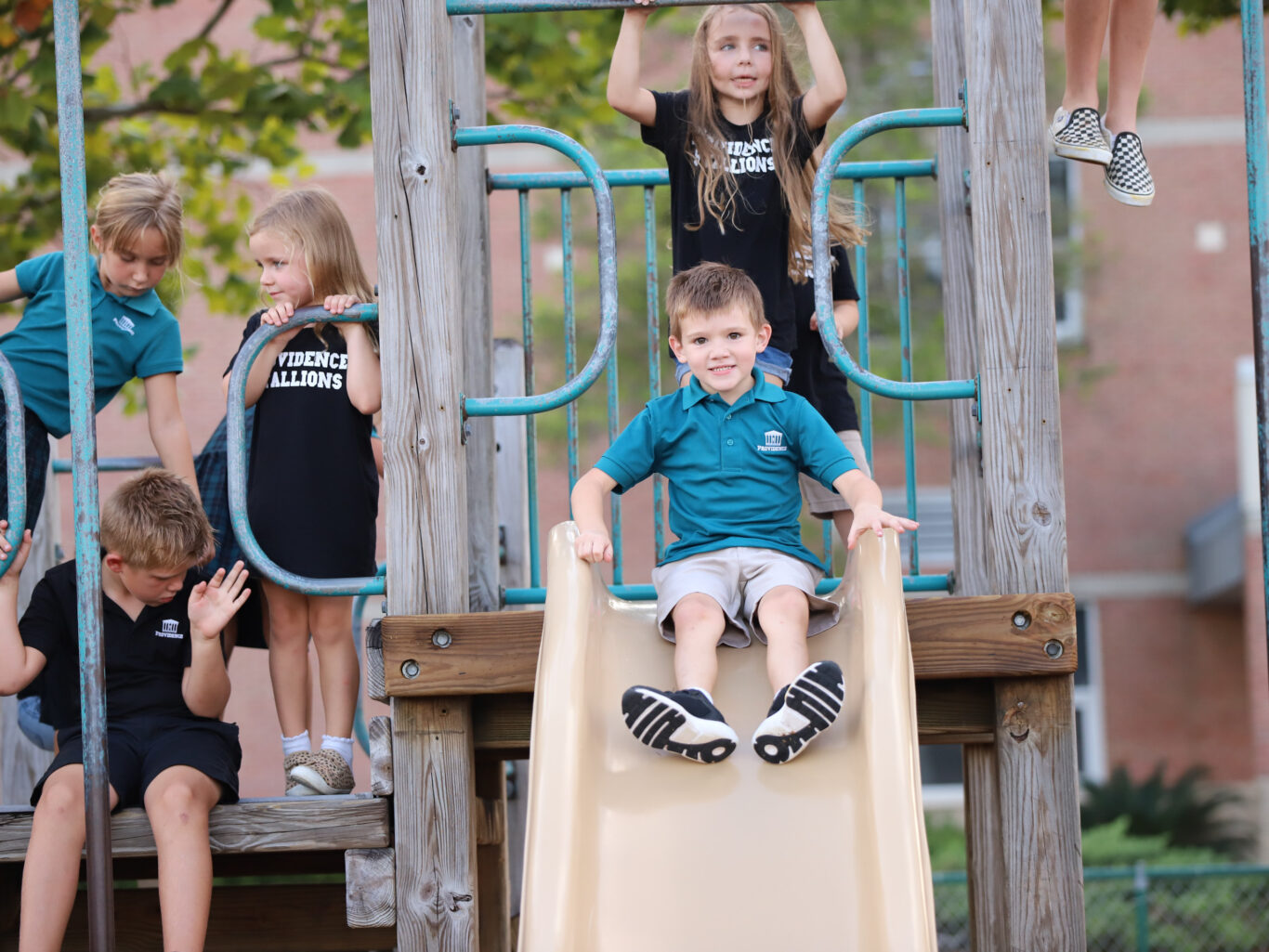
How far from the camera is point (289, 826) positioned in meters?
3.13

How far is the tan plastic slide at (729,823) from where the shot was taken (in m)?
2.42

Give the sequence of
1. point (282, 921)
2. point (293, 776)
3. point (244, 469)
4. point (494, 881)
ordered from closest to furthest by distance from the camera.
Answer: point (244, 469)
point (293, 776)
point (282, 921)
point (494, 881)

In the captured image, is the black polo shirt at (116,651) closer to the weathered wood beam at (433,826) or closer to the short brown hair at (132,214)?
the weathered wood beam at (433,826)

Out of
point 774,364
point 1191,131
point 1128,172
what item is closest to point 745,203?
point 774,364

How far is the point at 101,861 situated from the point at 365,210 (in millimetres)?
12194

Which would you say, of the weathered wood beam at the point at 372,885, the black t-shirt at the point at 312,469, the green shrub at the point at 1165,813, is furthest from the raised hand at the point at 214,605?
the green shrub at the point at 1165,813

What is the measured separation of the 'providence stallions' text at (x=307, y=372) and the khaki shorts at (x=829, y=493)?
1.20 metres

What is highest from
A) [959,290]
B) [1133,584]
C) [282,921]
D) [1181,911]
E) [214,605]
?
[959,290]

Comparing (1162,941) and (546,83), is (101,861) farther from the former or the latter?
(1162,941)

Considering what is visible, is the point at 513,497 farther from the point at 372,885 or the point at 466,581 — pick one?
the point at 372,885

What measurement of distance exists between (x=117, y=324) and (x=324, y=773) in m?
1.23

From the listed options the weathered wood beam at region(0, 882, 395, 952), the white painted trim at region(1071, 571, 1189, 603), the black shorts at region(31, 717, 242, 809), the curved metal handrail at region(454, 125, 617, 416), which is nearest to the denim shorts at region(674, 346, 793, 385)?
the curved metal handrail at region(454, 125, 617, 416)

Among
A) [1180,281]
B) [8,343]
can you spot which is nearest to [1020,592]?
[8,343]

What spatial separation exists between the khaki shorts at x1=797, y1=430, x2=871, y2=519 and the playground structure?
564 mm
